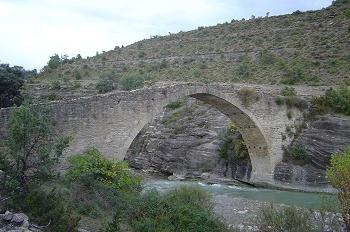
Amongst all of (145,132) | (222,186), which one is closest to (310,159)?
(222,186)

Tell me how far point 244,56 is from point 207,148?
14743 millimetres

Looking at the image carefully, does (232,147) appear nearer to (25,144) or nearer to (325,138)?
(325,138)

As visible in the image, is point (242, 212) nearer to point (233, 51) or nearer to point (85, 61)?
point (233, 51)

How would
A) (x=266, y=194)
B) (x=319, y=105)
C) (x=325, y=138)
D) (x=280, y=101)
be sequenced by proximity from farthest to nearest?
(x=319, y=105) → (x=280, y=101) → (x=325, y=138) → (x=266, y=194)

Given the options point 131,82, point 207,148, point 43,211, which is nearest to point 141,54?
point 131,82

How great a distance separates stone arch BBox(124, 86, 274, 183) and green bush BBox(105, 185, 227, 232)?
6.35m

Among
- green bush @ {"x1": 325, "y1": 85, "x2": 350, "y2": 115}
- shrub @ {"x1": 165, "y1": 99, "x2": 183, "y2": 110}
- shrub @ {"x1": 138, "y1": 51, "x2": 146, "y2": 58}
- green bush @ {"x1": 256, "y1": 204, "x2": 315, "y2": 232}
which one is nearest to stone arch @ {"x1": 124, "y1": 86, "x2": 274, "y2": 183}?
green bush @ {"x1": 325, "y1": 85, "x2": 350, "y2": 115}

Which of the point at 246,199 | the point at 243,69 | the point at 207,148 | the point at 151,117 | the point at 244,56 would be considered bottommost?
the point at 246,199

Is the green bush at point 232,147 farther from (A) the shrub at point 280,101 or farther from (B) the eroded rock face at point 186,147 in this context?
(A) the shrub at point 280,101

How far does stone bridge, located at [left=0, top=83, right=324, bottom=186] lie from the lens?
1088cm

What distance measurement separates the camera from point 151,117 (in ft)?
41.3

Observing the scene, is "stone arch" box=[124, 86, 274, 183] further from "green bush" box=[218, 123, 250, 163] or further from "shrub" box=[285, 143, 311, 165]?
"shrub" box=[285, 143, 311, 165]

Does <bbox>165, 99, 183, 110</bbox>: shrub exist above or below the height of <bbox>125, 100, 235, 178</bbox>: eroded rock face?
above

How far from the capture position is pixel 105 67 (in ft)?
136
